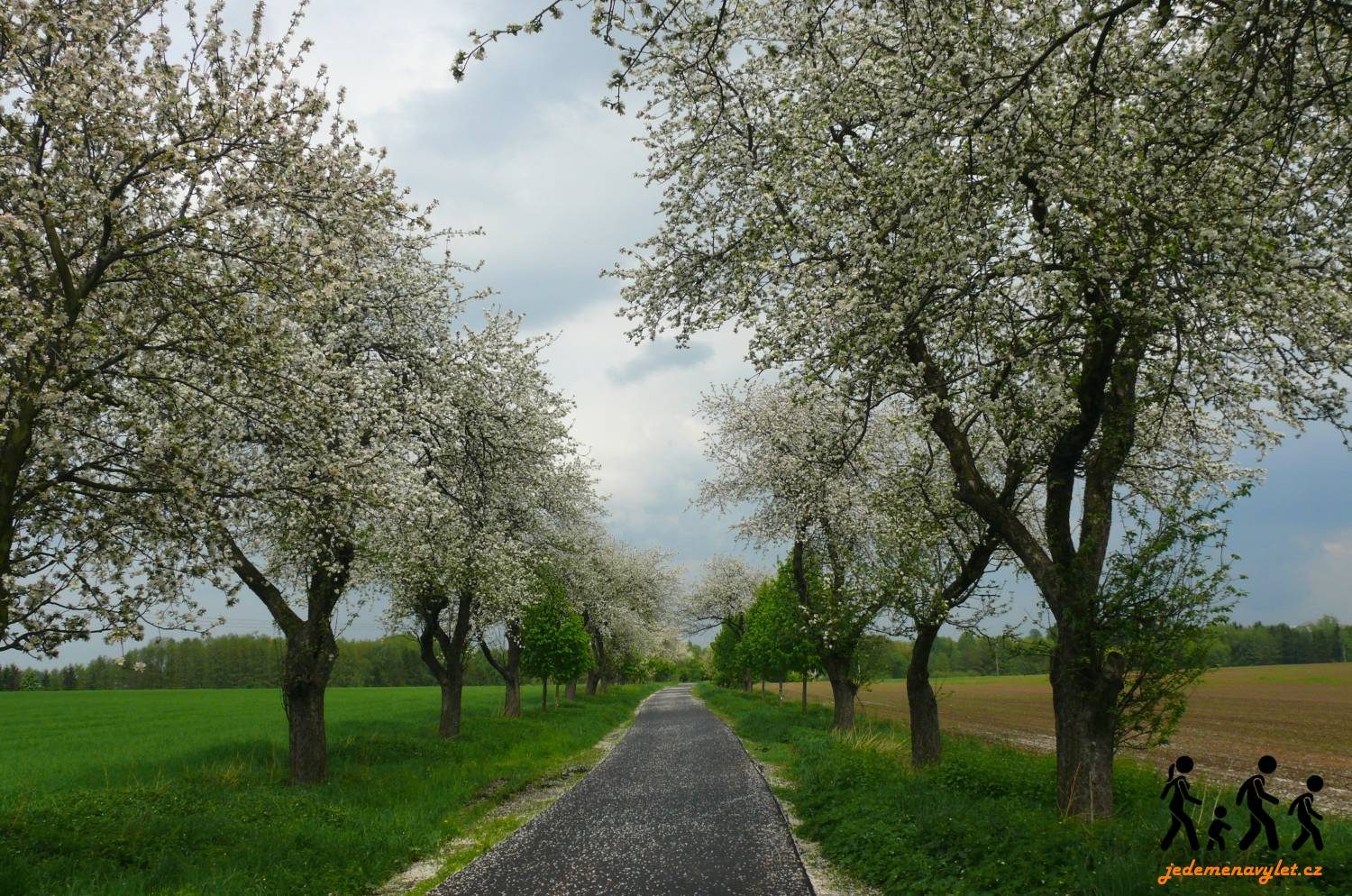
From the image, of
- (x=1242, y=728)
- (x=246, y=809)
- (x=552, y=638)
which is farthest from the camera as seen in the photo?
(x=1242, y=728)

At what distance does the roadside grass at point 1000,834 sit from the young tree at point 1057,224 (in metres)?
1.30

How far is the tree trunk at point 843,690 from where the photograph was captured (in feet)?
89.5

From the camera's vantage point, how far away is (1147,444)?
1238cm

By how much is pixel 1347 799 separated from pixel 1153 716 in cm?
1351

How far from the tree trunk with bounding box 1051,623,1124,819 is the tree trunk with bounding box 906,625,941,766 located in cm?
778

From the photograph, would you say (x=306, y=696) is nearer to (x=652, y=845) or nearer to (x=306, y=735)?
(x=306, y=735)

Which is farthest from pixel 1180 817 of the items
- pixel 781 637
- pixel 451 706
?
pixel 781 637

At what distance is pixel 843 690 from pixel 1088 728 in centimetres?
1848

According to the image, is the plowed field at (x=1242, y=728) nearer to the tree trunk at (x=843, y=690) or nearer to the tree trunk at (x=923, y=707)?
the tree trunk at (x=923, y=707)

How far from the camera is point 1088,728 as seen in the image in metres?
10.1

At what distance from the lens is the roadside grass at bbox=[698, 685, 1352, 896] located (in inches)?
288

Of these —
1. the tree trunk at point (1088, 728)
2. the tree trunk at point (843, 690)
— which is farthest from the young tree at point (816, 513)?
the tree trunk at point (1088, 728)

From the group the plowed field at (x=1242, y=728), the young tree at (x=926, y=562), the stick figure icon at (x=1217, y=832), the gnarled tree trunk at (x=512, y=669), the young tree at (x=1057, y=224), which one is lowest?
the plowed field at (x=1242, y=728)

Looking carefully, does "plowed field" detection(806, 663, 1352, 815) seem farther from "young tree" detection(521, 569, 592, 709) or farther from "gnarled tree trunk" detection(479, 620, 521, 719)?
"gnarled tree trunk" detection(479, 620, 521, 719)
